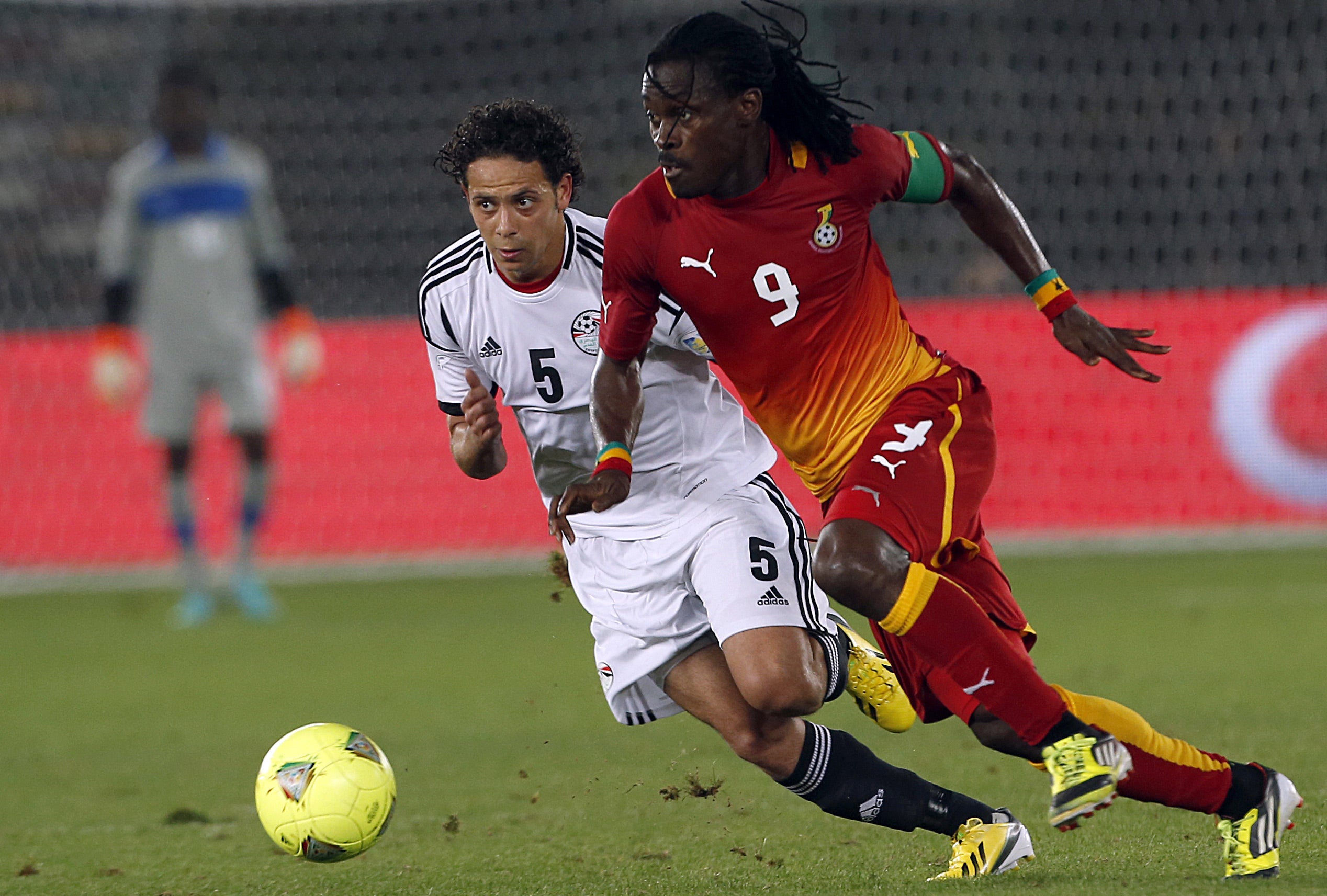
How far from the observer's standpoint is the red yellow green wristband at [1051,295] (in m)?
3.94

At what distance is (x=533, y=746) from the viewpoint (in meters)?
6.29

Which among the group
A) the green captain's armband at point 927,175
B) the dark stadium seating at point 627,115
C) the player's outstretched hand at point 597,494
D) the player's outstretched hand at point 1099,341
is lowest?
the player's outstretched hand at point 597,494

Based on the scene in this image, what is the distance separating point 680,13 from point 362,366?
4.27 m

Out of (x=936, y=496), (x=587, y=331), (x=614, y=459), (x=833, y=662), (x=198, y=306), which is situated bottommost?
(x=833, y=662)

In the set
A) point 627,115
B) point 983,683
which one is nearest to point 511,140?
point 983,683

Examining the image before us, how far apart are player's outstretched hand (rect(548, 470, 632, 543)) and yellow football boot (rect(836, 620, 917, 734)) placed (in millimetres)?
849

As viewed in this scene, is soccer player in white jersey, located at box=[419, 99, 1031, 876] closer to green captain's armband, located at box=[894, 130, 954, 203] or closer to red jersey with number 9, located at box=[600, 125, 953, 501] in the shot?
red jersey with number 9, located at box=[600, 125, 953, 501]

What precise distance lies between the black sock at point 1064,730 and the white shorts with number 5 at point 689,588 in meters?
0.84

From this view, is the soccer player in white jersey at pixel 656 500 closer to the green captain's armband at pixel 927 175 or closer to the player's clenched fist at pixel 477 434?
the player's clenched fist at pixel 477 434

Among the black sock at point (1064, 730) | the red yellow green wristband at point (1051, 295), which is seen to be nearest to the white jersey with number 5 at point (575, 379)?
the red yellow green wristband at point (1051, 295)

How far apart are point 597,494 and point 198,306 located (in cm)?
756

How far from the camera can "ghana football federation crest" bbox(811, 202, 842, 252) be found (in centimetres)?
395

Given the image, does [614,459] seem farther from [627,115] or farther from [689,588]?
[627,115]

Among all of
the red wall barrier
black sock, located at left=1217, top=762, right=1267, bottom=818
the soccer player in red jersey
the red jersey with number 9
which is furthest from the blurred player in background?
black sock, located at left=1217, top=762, right=1267, bottom=818
